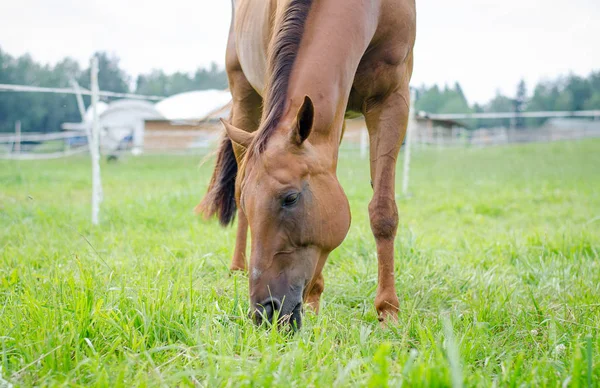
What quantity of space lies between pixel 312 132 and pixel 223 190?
1.64 m

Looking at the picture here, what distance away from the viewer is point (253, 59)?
2938mm

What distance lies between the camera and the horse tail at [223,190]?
356 centimetres

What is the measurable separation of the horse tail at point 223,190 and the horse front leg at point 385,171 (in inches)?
53.0

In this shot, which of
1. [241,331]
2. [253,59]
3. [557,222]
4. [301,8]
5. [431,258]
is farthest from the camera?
[557,222]

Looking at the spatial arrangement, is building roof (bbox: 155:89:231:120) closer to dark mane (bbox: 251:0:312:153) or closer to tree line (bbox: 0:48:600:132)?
tree line (bbox: 0:48:600:132)

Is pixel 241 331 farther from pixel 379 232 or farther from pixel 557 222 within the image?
pixel 557 222

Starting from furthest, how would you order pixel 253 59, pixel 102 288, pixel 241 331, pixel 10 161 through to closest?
pixel 10 161
pixel 253 59
pixel 102 288
pixel 241 331

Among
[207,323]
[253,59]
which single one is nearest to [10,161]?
[253,59]

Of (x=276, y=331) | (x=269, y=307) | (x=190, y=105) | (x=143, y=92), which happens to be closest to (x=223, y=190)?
(x=269, y=307)

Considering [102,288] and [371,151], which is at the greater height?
[371,151]

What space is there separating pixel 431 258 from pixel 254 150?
1.83 metres

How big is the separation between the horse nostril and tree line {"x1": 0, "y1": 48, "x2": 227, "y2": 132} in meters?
9.22

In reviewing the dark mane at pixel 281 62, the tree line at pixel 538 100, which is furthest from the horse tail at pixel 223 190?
the tree line at pixel 538 100

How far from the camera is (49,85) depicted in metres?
19.1
